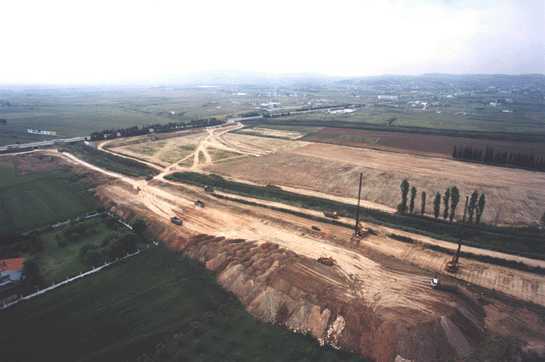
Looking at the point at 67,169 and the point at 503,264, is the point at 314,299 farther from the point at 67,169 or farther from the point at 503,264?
the point at 67,169

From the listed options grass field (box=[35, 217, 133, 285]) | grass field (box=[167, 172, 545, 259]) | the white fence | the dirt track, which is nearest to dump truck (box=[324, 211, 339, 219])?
grass field (box=[167, 172, 545, 259])

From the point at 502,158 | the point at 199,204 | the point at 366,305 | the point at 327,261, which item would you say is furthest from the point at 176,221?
the point at 502,158

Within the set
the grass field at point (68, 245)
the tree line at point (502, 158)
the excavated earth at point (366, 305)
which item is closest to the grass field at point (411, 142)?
the tree line at point (502, 158)

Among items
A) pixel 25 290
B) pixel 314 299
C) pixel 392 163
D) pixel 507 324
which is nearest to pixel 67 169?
pixel 25 290

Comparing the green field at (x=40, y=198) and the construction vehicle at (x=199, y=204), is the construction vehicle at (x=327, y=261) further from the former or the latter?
the green field at (x=40, y=198)

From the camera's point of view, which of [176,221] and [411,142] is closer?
[176,221]

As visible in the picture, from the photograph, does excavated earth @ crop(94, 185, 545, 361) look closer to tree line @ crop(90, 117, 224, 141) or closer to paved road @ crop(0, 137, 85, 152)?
tree line @ crop(90, 117, 224, 141)

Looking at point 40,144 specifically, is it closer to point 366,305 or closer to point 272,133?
point 272,133
